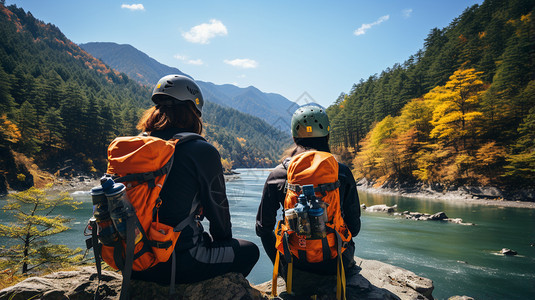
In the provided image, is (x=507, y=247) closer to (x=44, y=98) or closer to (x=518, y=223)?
(x=518, y=223)

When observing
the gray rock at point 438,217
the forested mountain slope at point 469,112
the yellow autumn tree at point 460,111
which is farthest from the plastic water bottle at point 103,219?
the yellow autumn tree at point 460,111

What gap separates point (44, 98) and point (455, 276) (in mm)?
73382

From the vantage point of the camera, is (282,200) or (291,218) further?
(282,200)

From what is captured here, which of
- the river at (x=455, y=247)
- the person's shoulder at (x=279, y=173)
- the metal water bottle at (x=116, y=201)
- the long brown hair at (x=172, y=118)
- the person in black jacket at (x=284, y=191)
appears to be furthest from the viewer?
the river at (x=455, y=247)

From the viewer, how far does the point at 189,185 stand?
2.04 metres

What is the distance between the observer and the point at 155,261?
1882 mm

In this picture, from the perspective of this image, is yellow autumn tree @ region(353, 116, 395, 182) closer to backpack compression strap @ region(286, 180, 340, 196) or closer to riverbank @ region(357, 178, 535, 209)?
riverbank @ region(357, 178, 535, 209)

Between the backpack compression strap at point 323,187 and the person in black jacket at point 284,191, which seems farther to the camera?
the person in black jacket at point 284,191

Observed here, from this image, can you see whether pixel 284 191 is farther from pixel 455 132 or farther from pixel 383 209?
pixel 455 132

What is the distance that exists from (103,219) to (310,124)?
2310mm

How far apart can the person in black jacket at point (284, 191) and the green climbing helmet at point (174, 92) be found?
1236mm

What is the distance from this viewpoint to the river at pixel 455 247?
345 inches

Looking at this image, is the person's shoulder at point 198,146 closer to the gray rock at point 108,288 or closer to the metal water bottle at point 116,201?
the metal water bottle at point 116,201

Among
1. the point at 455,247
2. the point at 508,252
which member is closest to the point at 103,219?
the point at 455,247
